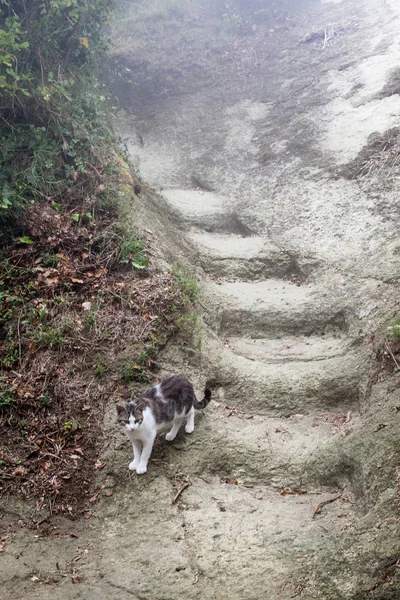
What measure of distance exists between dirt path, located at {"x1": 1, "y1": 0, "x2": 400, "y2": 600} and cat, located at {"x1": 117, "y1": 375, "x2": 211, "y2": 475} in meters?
0.19

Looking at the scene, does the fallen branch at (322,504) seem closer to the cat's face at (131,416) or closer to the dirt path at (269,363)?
the dirt path at (269,363)

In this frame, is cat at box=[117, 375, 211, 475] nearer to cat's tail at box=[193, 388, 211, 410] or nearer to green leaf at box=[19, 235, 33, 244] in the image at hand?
cat's tail at box=[193, 388, 211, 410]

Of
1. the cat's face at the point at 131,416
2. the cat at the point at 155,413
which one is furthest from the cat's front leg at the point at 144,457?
the cat's face at the point at 131,416

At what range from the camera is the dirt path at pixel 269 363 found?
3.89 m

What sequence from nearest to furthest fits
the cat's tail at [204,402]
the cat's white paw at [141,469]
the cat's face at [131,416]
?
the cat's face at [131,416] → the cat's white paw at [141,469] → the cat's tail at [204,402]

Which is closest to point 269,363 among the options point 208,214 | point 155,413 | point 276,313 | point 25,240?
point 276,313

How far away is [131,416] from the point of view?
14.9ft

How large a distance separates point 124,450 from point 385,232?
5.59 meters

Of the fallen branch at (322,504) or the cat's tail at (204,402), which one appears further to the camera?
the cat's tail at (204,402)

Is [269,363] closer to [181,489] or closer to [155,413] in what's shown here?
[155,413]

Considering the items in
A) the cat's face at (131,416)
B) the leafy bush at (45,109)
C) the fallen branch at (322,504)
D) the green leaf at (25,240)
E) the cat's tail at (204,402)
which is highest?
the leafy bush at (45,109)

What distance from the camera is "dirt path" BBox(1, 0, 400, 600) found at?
389 cm

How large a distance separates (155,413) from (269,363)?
2260mm

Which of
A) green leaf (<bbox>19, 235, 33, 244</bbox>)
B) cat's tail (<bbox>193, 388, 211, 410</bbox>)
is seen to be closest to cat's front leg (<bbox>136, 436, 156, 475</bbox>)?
cat's tail (<bbox>193, 388, 211, 410</bbox>)
